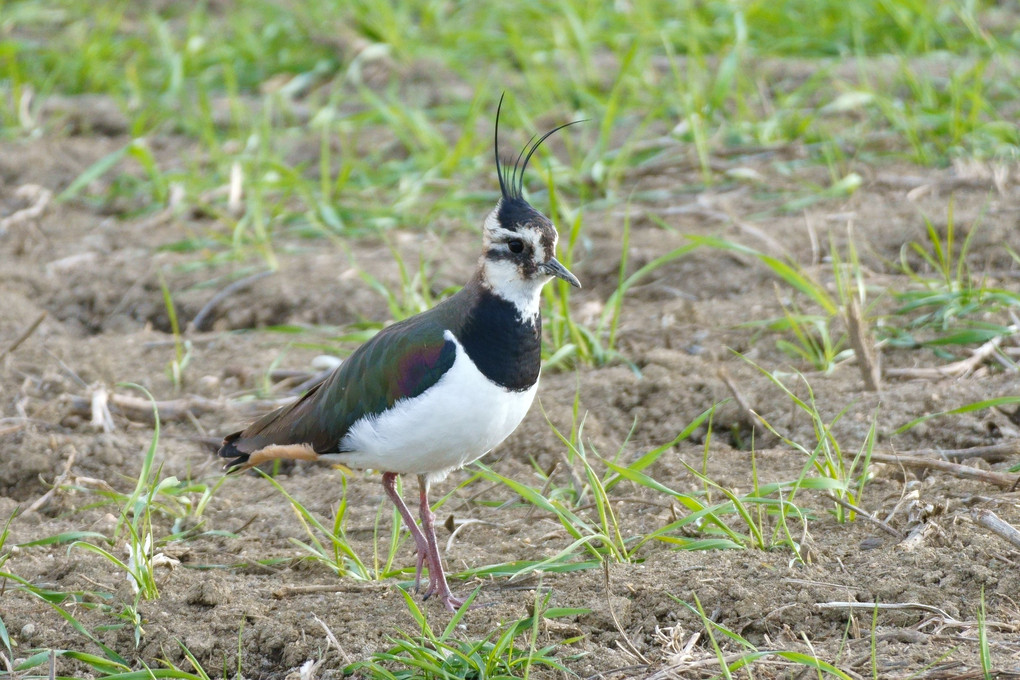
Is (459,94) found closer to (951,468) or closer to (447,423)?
(447,423)

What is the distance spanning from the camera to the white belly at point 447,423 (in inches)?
136

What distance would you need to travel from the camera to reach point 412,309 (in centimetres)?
505

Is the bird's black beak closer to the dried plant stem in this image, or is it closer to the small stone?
the dried plant stem

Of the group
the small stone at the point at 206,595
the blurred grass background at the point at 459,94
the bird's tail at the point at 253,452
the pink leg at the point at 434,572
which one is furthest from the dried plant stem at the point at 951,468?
the blurred grass background at the point at 459,94

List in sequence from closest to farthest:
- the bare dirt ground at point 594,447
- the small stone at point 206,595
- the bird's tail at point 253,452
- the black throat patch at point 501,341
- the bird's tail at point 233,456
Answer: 1. the bare dirt ground at point 594,447
2. the small stone at point 206,595
3. the black throat patch at point 501,341
4. the bird's tail at point 253,452
5. the bird's tail at point 233,456

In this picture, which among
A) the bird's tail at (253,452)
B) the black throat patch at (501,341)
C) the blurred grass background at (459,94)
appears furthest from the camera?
the blurred grass background at (459,94)

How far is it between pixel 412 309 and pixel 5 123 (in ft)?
13.5

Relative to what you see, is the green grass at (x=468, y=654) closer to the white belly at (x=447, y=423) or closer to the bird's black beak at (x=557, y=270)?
the white belly at (x=447, y=423)

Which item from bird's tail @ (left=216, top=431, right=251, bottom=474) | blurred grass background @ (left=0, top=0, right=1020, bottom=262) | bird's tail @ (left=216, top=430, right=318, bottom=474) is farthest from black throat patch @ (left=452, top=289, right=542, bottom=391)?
blurred grass background @ (left=0, top=0, right=1020, bottom=262)

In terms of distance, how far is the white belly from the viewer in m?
Result: 3.44

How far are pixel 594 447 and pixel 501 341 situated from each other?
0.82 metres

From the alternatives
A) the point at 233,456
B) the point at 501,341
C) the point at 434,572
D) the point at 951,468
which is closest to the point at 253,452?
the point at 233,456

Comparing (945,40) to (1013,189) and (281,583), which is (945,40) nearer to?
(1013,189)

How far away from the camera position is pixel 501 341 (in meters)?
3.56
